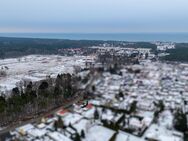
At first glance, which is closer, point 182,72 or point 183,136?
point 183,136

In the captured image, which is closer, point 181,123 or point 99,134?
point 99,134

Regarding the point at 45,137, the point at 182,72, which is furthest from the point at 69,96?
the point at 182,72

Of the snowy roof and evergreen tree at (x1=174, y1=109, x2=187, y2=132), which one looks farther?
evergreen tree at (x1=174, y1=109, x2=187, y2=132)

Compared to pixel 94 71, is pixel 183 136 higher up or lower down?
lower down

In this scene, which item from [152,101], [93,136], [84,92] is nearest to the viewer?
[93,136]

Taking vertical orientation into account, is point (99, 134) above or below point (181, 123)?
below

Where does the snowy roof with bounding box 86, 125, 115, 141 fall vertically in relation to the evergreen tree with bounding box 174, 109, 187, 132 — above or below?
below

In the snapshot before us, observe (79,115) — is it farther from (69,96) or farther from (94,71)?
(94,71)

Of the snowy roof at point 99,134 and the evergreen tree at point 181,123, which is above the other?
the evergreen tree at point 181,123

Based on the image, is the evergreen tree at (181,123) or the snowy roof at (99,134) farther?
the evergreen tree at (181,123)

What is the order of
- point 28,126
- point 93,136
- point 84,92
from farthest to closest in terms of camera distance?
point 84,92 < point 28,126 < point 93,136
